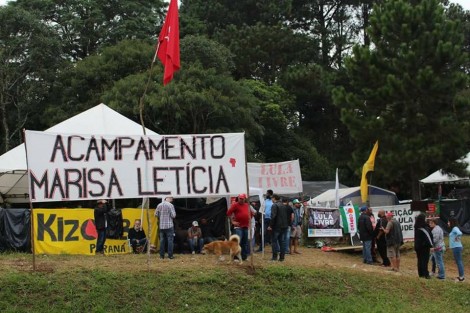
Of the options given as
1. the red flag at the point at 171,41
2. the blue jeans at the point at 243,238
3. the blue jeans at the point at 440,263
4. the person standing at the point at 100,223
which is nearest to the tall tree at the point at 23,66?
the person standing at the point at 100,223

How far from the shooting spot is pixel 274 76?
161ft

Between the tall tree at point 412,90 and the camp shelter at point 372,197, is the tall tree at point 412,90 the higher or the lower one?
the higher one

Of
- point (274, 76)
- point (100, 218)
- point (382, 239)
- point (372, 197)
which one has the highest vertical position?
point (274, 76)

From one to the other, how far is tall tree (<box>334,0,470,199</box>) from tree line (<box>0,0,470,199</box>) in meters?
0.05

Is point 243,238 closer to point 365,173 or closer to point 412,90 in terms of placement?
point 365,173

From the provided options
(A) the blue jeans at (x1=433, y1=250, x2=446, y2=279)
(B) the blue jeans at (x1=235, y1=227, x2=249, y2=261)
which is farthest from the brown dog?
(A) the blue jeans at (x1=433, y1=250, x2=446, y2=279)

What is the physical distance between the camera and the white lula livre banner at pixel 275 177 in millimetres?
23078

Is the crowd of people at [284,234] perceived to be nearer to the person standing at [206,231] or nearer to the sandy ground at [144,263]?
the person standing at [206,231]

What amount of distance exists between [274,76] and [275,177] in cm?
2693

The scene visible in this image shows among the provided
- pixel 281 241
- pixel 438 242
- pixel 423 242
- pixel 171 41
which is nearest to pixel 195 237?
pixel 281 241

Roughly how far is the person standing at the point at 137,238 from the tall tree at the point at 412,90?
12.6 m

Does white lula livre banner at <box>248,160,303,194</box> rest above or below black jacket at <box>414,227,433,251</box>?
above

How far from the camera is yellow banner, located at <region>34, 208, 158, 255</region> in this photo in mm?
18047

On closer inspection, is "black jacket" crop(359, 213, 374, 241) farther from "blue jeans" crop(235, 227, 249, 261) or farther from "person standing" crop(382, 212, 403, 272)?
"blue jeans" crop(235, 227, 249, 261)
